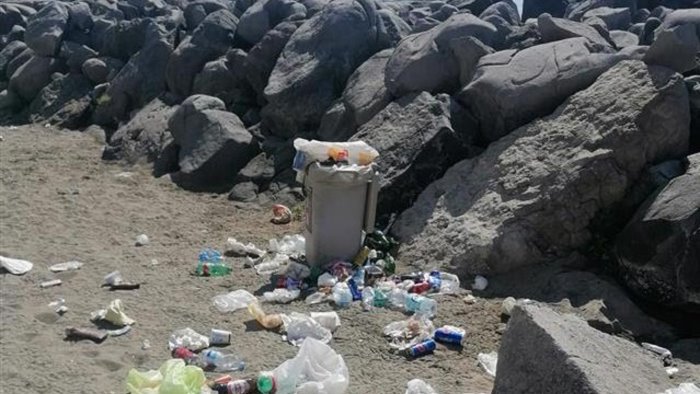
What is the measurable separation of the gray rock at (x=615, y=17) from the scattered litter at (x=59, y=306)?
8782mm

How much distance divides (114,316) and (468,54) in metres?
4.72

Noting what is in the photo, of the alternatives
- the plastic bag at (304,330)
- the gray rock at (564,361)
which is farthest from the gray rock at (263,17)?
the gray rock at (564,361)

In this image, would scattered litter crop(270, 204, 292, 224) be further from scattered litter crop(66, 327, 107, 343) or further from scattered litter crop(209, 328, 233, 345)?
scattered litter crop(66, 327, 107, 343)

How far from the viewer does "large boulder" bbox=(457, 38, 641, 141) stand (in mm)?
7148

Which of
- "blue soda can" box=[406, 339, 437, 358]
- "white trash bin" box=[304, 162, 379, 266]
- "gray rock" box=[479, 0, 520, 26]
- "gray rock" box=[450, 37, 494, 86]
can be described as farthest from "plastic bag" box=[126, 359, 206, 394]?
"gray rock" box=[479, 0, 520, 26]

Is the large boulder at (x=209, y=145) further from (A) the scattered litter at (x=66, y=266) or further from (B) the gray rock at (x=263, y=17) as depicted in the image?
(A) the scattered litter at (x=66, y=266)

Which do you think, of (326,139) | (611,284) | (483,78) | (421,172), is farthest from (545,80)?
(326,139)

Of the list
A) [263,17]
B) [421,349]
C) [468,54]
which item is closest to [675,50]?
[468,54]

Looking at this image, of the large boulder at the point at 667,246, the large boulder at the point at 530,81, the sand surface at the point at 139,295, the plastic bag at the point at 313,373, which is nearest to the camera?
the plastic bag at the point at 313,373

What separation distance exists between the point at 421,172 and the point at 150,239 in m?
2.80

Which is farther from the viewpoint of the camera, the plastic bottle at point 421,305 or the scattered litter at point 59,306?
the plastic bottle at point 421,305

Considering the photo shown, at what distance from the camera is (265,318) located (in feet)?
18.4

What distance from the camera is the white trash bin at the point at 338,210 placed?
643cm

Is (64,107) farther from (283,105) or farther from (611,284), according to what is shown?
(611,284)
